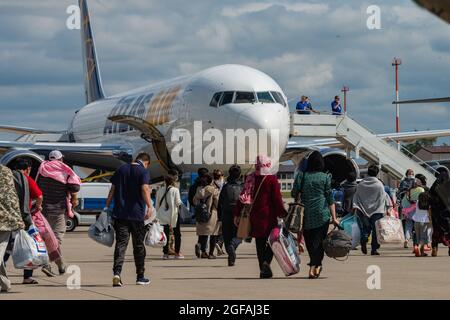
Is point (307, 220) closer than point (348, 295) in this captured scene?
No

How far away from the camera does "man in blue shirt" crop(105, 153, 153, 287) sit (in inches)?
536

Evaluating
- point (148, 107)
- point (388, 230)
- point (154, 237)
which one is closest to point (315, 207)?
point (154, 237)

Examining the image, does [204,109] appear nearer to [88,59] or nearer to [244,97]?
[244,97]

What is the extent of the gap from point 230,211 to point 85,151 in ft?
61.3

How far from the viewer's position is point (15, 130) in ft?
147

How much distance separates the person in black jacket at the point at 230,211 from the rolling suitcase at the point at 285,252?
2.56 meters

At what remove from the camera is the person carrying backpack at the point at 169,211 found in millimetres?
19266

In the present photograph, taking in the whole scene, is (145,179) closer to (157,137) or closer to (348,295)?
(348,295)

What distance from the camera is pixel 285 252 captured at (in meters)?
14.6

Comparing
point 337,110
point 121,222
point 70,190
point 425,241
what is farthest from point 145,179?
point 337,110

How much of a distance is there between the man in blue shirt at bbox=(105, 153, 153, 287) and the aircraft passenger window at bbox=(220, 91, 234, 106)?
14.5 meters

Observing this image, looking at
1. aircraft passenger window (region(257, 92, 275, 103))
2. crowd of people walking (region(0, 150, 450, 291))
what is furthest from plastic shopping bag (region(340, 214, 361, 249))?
aircraft passenger window (region(257, 92, 275, 103))
